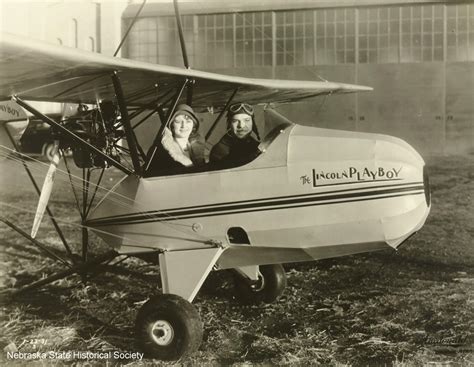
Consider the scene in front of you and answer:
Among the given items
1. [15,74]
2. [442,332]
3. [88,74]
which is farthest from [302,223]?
[15,74]

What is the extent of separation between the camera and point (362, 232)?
438 cm

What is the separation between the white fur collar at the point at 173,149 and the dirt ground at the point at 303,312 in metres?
1.50

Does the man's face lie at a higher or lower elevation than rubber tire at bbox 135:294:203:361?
higher

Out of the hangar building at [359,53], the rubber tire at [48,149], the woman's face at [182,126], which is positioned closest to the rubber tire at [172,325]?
the woman's face at [182,126]

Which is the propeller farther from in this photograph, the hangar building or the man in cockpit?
the hangar building

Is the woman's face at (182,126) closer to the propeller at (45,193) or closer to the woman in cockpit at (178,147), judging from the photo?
the woman in cockpit at (178,147)

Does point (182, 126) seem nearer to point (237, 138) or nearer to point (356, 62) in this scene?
point (237, 138)

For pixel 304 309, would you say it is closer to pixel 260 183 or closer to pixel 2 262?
pixel 260 183

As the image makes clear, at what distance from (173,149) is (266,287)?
1.97 meters

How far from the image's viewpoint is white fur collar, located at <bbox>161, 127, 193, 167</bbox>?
16.6 feet

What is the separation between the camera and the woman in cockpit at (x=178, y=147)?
16.6 ft

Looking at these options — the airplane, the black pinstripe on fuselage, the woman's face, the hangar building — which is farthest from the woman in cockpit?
the hangar building

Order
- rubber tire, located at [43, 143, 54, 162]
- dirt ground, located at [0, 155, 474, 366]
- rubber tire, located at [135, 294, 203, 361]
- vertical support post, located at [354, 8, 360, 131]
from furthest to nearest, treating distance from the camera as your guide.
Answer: rubber tire, located at [43, 143, 54, 162] < vertical support post, located at [354, 8, 360, 131] < dirt ground, located at [0, 155, 474, 366] < rubber tire, located at [135, 294, 203, 361]

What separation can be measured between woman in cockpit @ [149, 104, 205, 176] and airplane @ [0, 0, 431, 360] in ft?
0.40
